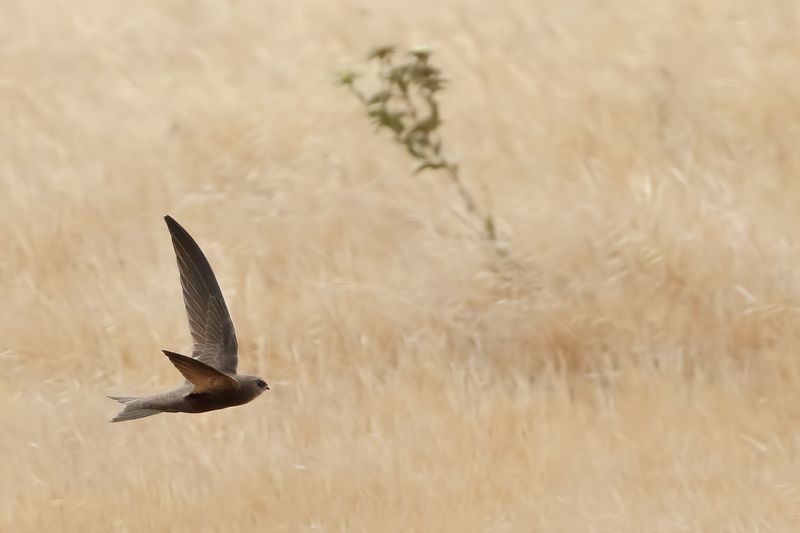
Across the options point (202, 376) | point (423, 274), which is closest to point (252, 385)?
point (202, 376)

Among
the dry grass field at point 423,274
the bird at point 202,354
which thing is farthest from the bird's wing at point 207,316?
the dry grass field at point 423,274

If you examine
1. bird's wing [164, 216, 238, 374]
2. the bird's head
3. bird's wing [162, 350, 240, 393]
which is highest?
bird's wing [164, 216, 238, 374]

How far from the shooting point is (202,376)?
3.70 metres

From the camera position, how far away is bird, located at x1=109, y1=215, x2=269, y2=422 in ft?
12.8

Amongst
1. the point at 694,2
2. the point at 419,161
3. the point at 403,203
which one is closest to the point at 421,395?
the point at 403,203

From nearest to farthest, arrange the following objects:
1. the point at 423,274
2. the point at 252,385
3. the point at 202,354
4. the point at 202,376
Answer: the point at 202,376 → the point at 252,385 → the point at 202,354 → the point at 423,274

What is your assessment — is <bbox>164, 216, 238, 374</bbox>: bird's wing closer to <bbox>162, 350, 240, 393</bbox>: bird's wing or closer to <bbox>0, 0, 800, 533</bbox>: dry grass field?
<bbox>162, 350, 240, 393</bbox>: bird's wing

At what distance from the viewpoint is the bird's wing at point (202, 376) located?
344 cm

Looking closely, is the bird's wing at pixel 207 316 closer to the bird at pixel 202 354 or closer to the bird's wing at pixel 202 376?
the bird at pixel 202 354

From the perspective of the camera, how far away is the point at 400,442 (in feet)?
17.9

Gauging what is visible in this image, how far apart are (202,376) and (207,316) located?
77 cm

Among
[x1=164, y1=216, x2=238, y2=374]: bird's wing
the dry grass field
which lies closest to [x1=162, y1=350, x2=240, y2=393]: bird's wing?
[x1=164, y1=216, x2=238, y2=374]: bird's wing

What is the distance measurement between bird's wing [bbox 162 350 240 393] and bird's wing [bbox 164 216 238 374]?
1.64 ft

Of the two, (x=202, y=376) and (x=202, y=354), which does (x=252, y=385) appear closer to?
(x=202, y=376)
